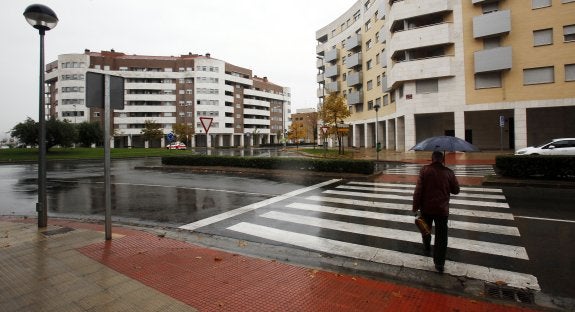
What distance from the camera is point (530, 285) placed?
4.13 metres

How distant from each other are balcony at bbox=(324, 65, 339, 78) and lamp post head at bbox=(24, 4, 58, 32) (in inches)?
1938

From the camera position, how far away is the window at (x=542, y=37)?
25630mm

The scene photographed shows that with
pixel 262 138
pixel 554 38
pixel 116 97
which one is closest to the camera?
pixel 116 97

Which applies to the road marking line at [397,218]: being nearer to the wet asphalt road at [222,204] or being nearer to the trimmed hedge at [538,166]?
the wet asphalt road at [222,204]

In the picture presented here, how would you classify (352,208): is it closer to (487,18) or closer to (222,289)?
(222,289)

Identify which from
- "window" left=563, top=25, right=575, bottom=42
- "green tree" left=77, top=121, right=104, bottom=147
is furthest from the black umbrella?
"green tree" left=77, top=121, right=104, bottom=147

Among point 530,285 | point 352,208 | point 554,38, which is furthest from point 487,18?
point 530,285

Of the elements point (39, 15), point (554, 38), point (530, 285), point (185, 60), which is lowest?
point (530, 285)

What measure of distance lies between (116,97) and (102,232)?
8.66 feet

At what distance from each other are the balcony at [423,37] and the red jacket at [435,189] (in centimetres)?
2826

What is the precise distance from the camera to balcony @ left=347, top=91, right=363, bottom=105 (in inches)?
1823

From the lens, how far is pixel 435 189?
15.4 feet

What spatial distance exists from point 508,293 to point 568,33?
30.2 meters

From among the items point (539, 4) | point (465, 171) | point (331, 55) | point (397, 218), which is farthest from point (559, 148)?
point (331, 55)
